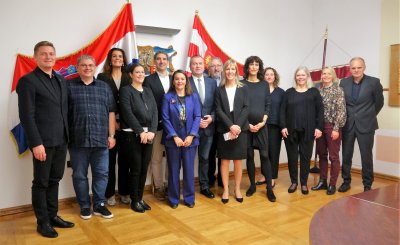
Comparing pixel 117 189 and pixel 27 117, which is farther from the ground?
pixel 27 117

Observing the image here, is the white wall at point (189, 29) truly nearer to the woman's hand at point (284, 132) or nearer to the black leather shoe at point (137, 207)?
the black leather shoe at point (137, 207)

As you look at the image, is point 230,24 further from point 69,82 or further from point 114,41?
point 69,82

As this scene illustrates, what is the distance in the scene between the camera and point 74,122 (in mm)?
2684

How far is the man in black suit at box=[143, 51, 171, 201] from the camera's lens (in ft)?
10.4

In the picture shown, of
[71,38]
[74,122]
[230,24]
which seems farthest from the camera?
[230,24]

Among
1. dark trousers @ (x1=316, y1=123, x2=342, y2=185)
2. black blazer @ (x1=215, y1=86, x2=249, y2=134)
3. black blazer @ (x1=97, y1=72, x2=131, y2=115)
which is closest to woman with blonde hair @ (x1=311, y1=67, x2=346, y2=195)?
dark trousers @ (x1=316, y1=123, x2=342, y2=185)

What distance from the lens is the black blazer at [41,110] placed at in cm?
234

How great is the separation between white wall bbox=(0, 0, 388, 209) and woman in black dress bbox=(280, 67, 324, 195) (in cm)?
125

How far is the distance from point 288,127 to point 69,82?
7.51 ft

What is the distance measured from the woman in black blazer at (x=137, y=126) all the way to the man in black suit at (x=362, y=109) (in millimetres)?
2164

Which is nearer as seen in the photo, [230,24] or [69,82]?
[69,82]

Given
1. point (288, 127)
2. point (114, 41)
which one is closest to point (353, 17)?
point (288, 127)

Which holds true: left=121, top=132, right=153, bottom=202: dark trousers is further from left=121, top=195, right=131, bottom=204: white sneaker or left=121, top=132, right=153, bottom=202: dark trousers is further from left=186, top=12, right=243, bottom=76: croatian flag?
left=186, top=12, right=243, bottom=76: croatian flag

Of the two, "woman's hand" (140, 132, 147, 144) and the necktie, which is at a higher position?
the necktie
